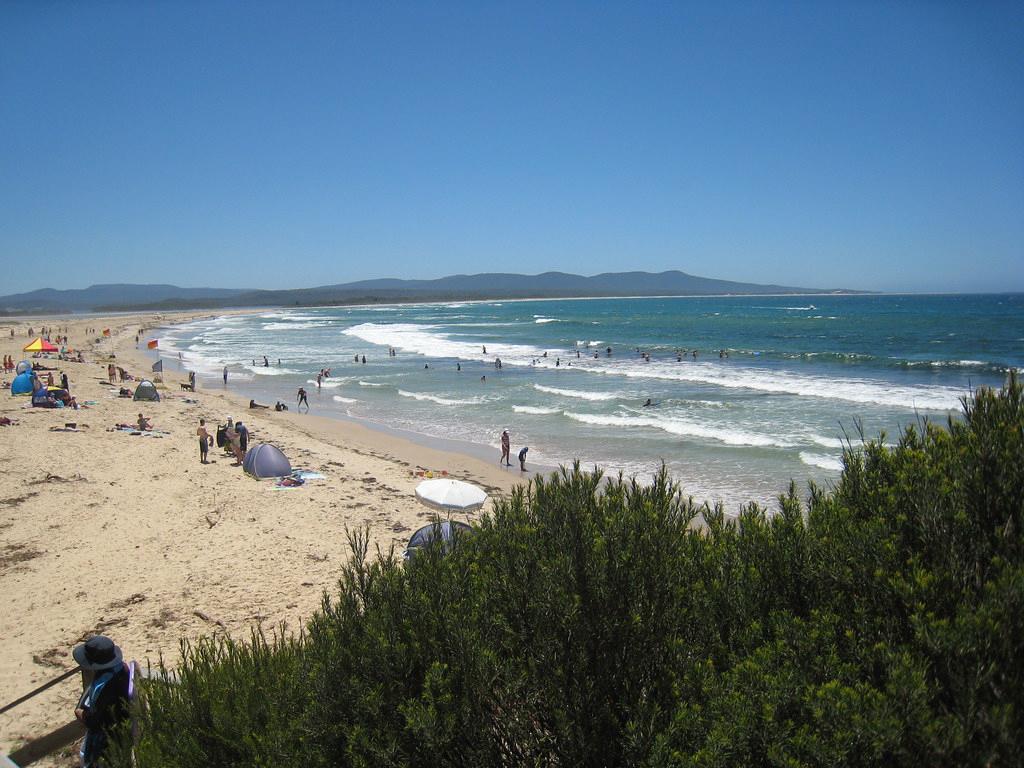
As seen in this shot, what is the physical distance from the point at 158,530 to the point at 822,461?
1634cm

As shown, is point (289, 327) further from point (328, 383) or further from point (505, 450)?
point (505, 450)

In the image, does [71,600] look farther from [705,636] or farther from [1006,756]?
[1006,756]

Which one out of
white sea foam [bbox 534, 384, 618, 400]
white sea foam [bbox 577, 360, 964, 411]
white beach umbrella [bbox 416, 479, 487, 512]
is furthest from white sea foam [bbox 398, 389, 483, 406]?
white beach umbrella [bbox 416, 479, 487, 512]

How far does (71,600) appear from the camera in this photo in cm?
907

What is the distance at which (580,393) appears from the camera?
3062cm

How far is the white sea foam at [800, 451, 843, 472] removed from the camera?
17.0m

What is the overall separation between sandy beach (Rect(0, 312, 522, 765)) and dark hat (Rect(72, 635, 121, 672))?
1685mm

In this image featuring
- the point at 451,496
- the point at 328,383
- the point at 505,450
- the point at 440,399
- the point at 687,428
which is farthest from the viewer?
the point at 328,383

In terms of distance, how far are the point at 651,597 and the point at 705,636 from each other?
0.37 m

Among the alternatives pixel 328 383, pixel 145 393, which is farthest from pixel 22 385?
pixel 328 383

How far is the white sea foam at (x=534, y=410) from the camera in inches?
1018

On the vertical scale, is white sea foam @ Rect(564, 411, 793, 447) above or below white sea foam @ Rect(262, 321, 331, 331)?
below

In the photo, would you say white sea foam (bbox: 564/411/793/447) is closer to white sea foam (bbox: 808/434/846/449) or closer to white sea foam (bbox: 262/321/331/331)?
white sea foam (bbox: 808/434/846/449)

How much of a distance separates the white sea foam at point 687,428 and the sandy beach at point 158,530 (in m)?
6.88
